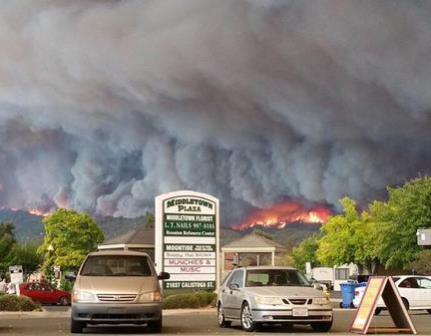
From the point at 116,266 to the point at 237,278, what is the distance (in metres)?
3.04

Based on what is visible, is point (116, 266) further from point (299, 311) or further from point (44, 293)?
point (44, 293)

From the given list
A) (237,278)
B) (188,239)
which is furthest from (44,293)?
(237,278)

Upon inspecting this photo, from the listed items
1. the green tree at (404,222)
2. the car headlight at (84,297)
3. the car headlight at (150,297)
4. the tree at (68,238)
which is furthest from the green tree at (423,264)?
the tree at (68,238)

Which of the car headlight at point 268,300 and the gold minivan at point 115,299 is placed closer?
the gold minivan at point 115,299

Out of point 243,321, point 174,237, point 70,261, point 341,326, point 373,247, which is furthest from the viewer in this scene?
point 70,261

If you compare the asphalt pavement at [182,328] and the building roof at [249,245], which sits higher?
the building roof at [249,245]

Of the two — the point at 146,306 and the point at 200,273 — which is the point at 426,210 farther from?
the point at 146,306

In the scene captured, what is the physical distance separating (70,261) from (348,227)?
2722 centimetres

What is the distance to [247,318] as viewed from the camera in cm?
1917

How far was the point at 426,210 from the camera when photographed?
190ft

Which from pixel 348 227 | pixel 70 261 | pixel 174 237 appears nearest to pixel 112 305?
pixel 174 237

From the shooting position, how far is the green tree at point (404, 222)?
2291 inches

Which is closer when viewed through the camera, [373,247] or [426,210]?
[426,210]

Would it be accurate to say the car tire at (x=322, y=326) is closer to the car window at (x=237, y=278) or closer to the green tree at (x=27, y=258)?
the car window at (x=237, y=278)
